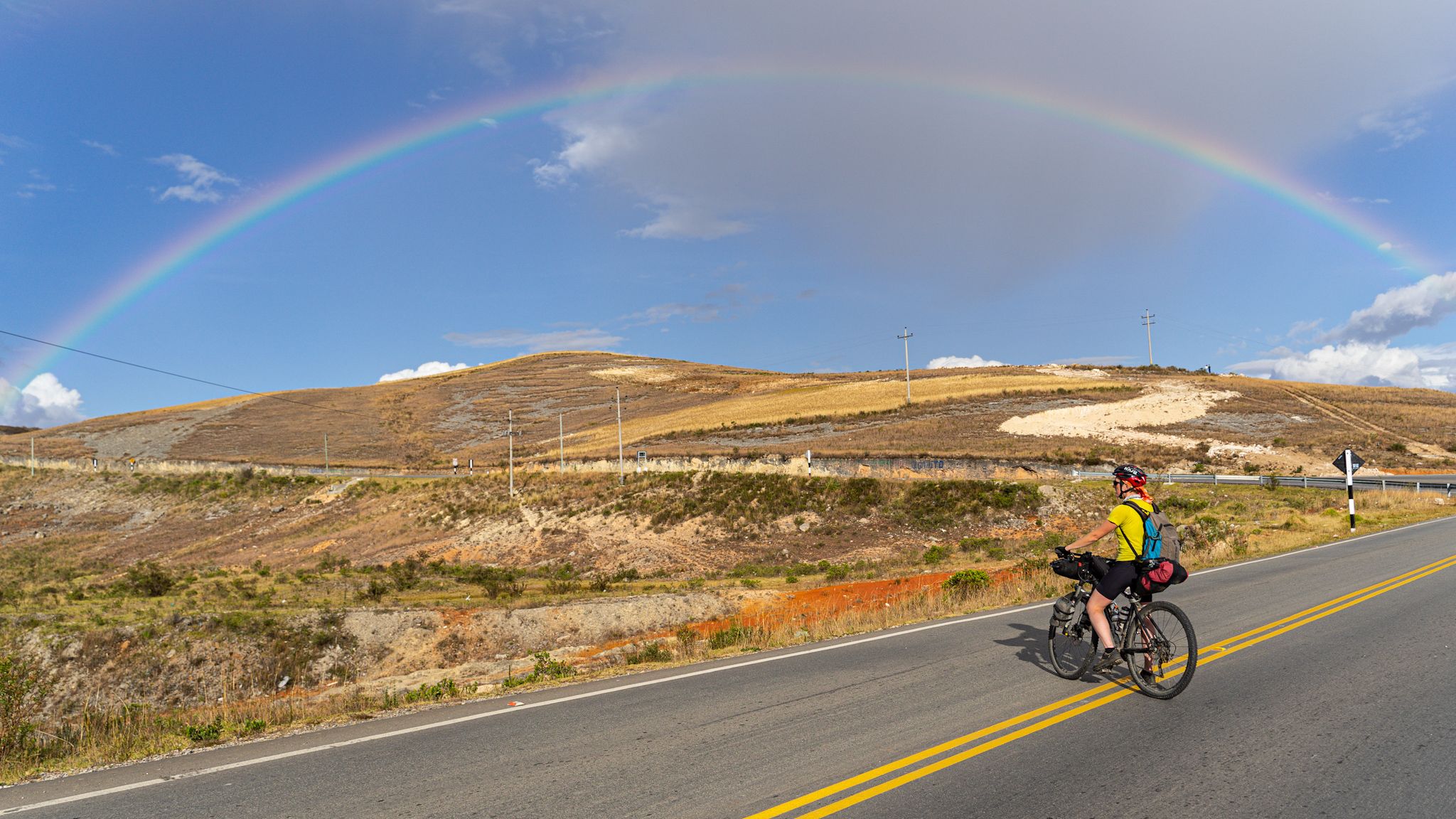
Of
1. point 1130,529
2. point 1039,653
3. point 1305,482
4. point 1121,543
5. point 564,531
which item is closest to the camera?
point 1130,529

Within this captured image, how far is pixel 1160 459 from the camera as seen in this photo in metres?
52.2

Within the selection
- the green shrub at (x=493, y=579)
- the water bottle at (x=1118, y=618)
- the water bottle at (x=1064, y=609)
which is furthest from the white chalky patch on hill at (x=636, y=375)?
the water bottle at (x=1118, y=618)

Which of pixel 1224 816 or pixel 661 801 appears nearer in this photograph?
pixel 1224 816

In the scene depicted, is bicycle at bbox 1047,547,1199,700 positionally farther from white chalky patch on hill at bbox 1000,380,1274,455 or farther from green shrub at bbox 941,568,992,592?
white chalky patch on hill at bbox 1000,380,1274,455

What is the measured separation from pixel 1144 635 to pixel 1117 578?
0.81m

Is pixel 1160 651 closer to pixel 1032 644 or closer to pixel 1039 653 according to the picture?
pixel 1039 653

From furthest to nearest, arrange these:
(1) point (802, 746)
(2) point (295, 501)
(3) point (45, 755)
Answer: (2) point (295, 501) → (3) point (45, 755) → (1) point (802, 746)

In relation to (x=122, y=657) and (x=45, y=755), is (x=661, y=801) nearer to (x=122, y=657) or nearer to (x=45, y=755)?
(x=45, y=755)

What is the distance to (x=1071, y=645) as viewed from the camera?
336 inches

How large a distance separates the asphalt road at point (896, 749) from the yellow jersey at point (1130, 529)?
1.53m

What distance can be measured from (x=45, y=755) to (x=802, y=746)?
26.0 ft

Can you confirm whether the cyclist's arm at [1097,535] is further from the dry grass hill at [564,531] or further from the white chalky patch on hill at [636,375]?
the white chalky patch on hill at [636,375]

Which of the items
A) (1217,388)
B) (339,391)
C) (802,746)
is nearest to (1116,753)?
(802,746)

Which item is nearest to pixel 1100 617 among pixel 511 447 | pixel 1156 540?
pixel 1156 540
